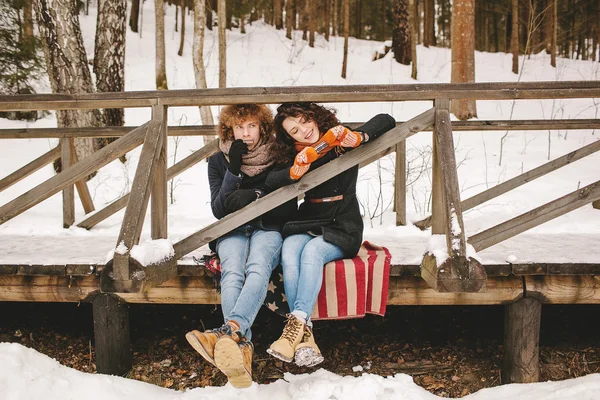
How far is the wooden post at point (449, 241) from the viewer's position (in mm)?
2762

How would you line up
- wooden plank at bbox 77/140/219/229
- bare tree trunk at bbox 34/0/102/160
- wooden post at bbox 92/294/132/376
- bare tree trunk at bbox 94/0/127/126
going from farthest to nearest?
bare tree trunk at bbox 94/0/127/126
bare tree trunk at bbox 34/0/102/160
wooden plank at bbox 77/140/219/229
wooden post at bbox 92/294/132/376

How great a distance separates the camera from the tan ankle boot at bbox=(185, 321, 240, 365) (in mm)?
2504

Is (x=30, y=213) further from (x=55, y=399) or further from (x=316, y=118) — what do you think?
(x=316, y=118)

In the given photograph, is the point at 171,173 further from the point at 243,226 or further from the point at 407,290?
the point at 407,290

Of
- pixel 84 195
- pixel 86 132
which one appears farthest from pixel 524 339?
pixel 84 195

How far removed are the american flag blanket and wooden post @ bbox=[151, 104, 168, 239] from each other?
44 cm

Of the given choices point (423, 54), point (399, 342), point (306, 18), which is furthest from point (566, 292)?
point (306, 18)

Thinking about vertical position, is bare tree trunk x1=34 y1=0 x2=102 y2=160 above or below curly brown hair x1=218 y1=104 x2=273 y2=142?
above

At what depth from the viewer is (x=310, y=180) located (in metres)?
3.02

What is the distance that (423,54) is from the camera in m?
19.4

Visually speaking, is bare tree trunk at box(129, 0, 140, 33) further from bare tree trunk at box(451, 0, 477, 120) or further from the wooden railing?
the wooden railing

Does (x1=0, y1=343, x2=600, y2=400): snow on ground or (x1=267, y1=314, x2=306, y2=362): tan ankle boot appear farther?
(x1=0, y1=343, x2=600, y2=400): snow on ground

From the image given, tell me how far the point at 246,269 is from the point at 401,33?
15.4m

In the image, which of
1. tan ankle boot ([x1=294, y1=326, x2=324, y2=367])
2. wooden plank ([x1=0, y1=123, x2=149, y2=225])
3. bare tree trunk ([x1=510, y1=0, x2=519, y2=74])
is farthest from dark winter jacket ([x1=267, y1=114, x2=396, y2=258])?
bare tree trunk ([x1=510, y1=0, x2=519, y2=74])
